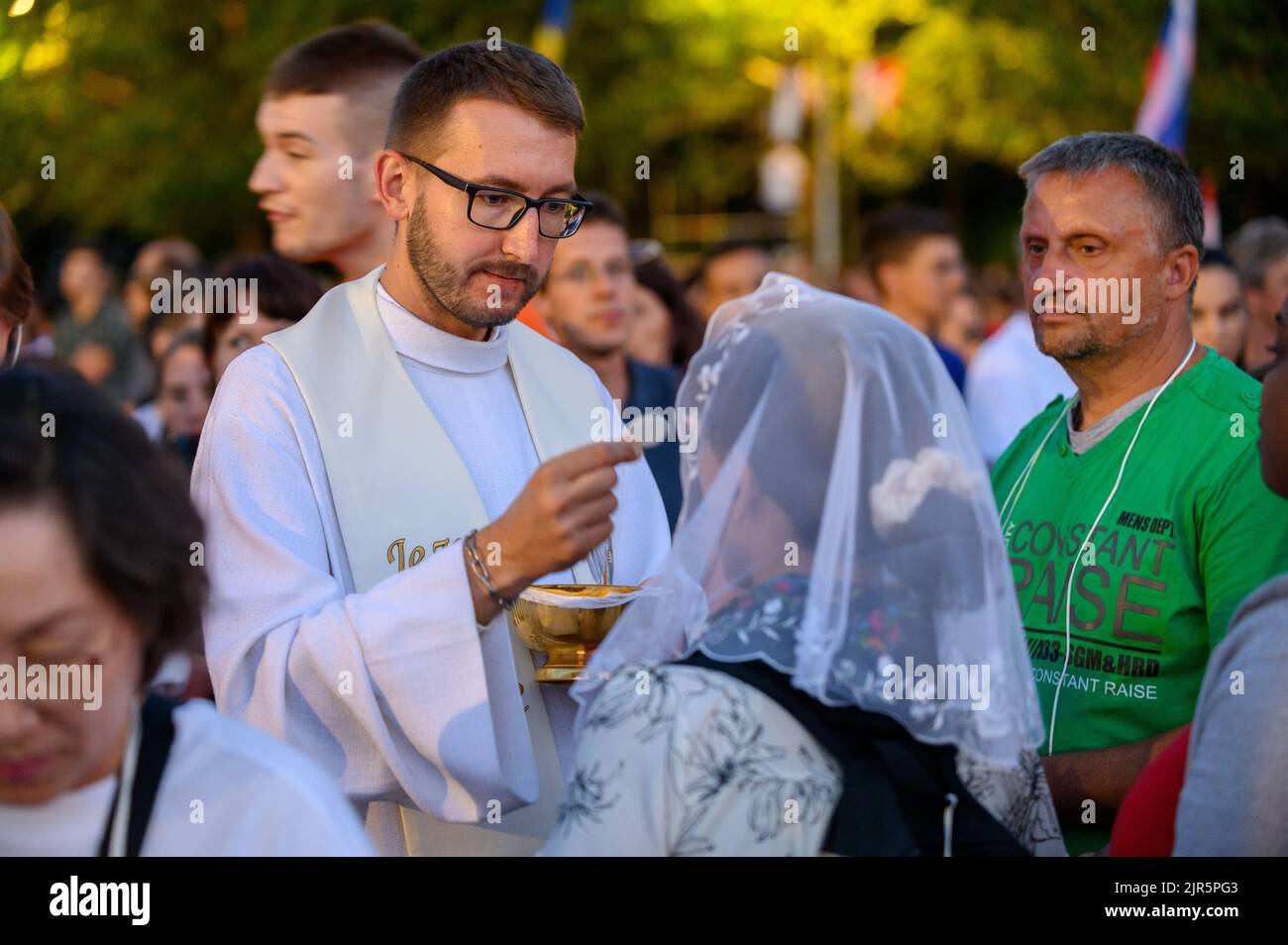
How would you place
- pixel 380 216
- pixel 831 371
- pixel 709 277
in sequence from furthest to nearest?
pixel 709 277, pixel 380 216, pixel 831 371

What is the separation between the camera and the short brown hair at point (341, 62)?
4.57 metres

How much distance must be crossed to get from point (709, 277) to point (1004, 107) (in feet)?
50.0

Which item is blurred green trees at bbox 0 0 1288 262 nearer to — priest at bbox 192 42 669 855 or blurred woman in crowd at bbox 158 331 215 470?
blurred woman in crowd at bbox 158 331 215 470

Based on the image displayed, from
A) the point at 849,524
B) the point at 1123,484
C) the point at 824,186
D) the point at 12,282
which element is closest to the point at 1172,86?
the point at 1123,484

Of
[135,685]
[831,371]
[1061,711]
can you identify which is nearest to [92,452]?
[135,685]

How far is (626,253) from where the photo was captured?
634cm

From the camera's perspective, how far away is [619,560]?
354cm

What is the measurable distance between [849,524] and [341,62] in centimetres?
278

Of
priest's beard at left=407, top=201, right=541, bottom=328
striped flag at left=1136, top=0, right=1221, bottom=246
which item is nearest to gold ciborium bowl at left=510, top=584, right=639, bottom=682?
priest's beard at left=407, top=201, right=541, bottom=328

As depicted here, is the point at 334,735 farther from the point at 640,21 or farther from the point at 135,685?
the point at 640,21

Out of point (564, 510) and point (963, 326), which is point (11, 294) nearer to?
point (564, 510)

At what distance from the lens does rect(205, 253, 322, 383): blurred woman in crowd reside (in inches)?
206

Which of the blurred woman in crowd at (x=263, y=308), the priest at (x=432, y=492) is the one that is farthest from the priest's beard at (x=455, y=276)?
the blurred woman in crowd at (x=263, y=308)

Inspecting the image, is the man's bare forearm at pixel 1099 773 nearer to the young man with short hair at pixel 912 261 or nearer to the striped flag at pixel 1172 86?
the young man with short hair at pixel 912 261
